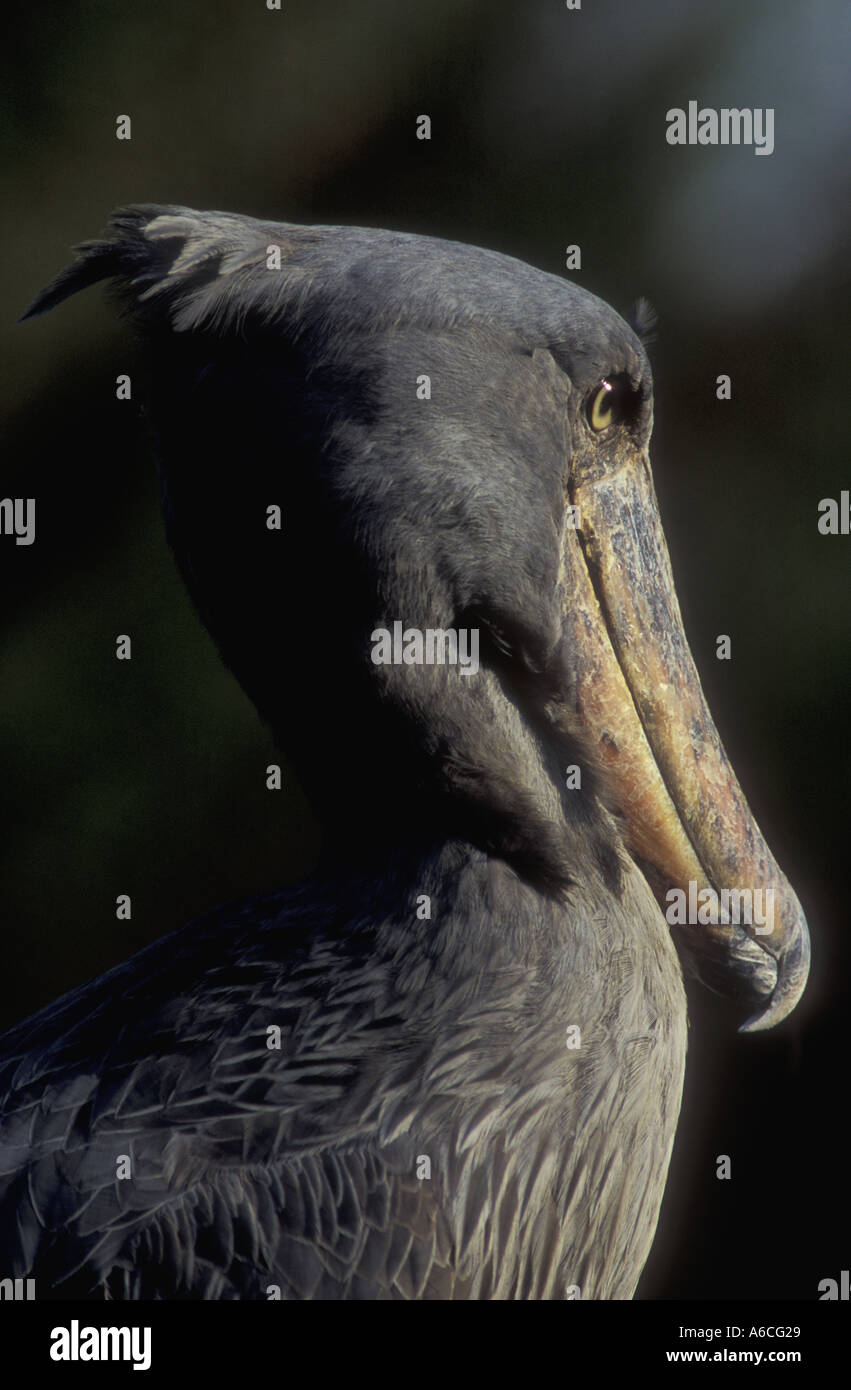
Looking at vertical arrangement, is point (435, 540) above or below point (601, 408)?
below

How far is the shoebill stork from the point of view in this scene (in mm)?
1270

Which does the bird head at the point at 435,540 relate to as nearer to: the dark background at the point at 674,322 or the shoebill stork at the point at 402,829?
the shoebill stork at the point at 402,829

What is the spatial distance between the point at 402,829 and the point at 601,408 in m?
0.51

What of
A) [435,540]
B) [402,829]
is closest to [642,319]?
[435,540]

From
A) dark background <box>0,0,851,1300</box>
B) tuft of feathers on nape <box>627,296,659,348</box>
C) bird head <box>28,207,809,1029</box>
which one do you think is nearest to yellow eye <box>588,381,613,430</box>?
bird head <box>28,207,809,1029</box>

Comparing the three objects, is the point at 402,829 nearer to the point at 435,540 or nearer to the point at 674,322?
the point at 435,540

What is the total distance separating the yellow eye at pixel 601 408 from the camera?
57.4 inches

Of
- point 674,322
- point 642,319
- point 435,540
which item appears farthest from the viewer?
point 674,322

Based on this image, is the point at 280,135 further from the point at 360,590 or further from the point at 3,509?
the point at 360,590

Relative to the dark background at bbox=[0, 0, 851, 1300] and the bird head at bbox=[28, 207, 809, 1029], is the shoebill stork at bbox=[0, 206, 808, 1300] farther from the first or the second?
the dark background at bbox=[0, 0, 851, 1300]

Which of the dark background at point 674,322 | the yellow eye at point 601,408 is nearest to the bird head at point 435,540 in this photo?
the yellow eye at point 601,408

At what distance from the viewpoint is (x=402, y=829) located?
1.42m
